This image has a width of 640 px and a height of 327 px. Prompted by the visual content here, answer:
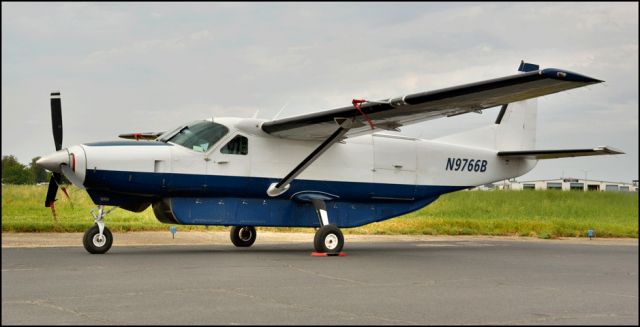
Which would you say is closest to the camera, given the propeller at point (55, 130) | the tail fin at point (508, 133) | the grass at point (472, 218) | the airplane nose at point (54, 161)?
the airplane nose at point (54, 161)

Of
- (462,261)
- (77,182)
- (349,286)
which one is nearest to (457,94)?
(462,261)

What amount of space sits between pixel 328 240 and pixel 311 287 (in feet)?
19.8

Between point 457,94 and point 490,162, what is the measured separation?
22.6ft

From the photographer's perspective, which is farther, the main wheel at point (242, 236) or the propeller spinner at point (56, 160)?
the main wheel at point (242, 236)

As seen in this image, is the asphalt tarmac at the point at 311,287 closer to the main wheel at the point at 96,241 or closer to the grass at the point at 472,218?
the main wheel at the point at 96,241

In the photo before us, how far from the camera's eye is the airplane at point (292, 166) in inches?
571

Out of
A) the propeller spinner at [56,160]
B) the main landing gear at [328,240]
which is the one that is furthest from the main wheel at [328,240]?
the propeller spinner at [56,160]

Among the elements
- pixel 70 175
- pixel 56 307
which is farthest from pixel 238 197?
pixel 56 307

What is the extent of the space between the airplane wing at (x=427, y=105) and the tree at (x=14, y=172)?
17.1ft

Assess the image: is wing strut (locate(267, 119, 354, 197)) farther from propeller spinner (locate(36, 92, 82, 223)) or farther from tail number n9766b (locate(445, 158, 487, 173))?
tail number n9766b (locate(445, 158, 487, 173))

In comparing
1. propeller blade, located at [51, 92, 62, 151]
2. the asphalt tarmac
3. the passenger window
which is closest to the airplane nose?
propeller blade, located at [51, 92, 62, 151]

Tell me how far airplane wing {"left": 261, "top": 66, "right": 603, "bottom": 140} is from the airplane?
2 cm

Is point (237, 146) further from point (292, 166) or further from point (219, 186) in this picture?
point (292, 166)

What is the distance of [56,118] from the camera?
1590 centimetres
